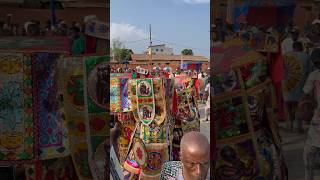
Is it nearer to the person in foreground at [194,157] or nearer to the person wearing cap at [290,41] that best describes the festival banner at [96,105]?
the person in foreground at [194,157]

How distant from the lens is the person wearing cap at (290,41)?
8.55 feet

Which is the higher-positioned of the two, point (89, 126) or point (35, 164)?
point (89, 126)

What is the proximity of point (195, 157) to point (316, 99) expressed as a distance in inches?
39.0

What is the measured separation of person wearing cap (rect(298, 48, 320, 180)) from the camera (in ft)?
8.56

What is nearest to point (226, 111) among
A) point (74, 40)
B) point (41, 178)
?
point (74, 40)

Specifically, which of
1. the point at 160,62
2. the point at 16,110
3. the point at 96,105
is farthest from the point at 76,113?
the point at 160,62

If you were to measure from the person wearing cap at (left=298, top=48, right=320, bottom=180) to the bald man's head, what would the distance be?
875 mm

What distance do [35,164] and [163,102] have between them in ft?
9.42

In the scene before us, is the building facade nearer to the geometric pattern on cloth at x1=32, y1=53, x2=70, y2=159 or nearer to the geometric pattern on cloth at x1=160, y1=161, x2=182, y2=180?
the geometric pattern on cloth at x1=32, y1=53, x2=70, y2=159

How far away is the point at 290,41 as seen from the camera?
2.61 m

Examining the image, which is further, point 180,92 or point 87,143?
point 180,92

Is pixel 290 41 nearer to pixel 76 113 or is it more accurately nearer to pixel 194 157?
pixel 194 157

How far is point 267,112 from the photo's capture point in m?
2.65

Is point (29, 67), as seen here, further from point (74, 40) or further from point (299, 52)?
point (299, 52)
